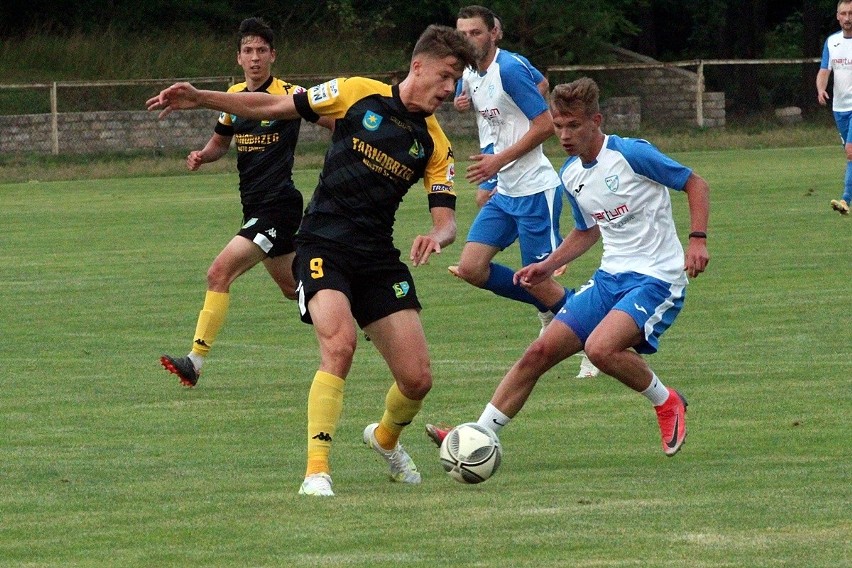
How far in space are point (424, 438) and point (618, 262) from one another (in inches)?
60.8

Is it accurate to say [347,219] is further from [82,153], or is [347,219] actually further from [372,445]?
[82,153]

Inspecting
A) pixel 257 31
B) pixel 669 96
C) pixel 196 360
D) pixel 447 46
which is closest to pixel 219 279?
pixel 196 360

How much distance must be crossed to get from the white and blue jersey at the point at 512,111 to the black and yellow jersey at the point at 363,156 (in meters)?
3.46

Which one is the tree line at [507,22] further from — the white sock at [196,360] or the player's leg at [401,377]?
the player's leg at [401,377]

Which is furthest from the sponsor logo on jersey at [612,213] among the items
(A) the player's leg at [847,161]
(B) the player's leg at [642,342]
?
(A) the player's leg at [847,161]

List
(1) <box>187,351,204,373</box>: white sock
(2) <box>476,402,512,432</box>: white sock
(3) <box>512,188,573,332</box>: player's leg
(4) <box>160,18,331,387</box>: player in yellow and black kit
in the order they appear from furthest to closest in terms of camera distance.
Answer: (4) <box>160,18,331,387</box>: player in yellow and black kit → (3) <box>512,188,573,332</box>: player's leg → (1) <box>187,351,204,373</box>: white sock → (2) <box>476,402,512,432</box>: white sock

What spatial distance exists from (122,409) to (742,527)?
184 inches

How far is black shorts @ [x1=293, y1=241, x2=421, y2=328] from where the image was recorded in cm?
732

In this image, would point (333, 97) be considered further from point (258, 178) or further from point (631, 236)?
point (258, 178)

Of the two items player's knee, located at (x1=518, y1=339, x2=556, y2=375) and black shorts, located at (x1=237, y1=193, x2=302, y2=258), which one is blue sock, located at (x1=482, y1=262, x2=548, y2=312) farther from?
player's knee, located at (x1=518, y1=339, x2=556, y2=375)

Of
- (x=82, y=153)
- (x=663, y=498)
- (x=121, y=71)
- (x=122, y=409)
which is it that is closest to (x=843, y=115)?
(x=122, y=409)

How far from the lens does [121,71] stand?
139ft

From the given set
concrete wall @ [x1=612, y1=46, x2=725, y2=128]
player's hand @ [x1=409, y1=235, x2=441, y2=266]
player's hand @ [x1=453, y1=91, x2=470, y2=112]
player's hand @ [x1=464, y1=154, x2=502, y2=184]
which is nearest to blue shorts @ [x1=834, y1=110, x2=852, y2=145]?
player's hand @ [x1=453, y1=91, x2=470, y2=112]

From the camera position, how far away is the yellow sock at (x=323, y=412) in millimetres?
7016
